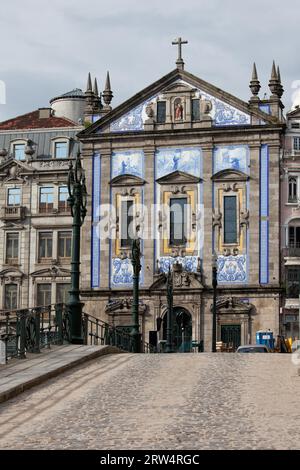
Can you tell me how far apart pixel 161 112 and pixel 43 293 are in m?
13.3

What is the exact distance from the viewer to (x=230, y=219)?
2301 inches

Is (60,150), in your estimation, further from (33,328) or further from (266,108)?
(33,328)

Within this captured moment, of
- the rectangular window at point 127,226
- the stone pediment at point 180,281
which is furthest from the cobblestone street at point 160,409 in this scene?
the rectangular window at point 127,226

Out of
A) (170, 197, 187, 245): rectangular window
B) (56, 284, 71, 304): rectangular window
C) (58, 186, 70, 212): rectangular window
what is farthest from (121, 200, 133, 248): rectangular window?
(58, 186, 70, 212): rectangular window

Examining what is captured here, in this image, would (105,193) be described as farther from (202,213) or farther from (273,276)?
(273,276)

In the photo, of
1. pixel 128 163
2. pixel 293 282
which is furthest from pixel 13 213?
pixel 293 282

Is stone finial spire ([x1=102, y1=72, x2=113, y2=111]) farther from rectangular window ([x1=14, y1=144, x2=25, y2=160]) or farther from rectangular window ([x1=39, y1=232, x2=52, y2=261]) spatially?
rectangular window ([x1=39, y1=232, x2=52, y2=261])

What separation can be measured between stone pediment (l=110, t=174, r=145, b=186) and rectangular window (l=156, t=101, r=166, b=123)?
11.9 feet

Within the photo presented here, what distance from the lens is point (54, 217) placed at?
64625 mm

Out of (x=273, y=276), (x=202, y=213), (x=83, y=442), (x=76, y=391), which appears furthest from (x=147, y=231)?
(x=83, y=442)

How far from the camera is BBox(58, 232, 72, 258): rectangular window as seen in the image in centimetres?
6376

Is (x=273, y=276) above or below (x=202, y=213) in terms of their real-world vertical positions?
below

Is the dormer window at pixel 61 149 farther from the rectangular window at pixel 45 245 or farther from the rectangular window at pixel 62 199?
the rectangular window at pixel 45 245
